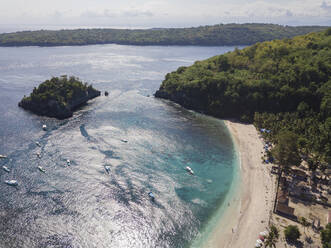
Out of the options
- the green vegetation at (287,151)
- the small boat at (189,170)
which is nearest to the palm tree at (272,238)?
the green vegetation at (287,151)

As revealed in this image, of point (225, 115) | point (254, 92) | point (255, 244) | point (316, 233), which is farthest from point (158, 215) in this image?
point (254, 92)

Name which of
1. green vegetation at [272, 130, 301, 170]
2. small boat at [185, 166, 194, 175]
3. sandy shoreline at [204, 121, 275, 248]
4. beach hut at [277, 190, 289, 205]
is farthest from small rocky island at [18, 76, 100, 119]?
beach hut at [277, 190, 289, 205]

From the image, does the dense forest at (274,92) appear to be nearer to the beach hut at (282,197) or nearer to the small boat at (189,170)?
the beach hut at (282,197)

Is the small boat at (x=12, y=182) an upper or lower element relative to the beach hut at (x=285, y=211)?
upper

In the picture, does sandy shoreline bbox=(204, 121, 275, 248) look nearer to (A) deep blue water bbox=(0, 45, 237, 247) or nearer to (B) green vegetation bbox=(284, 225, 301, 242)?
(A) deep blue water bbox=(0, 45, 237, 247)

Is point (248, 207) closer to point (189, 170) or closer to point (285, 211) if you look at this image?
point (285, 211)

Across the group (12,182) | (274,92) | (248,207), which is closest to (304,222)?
(248,207)
